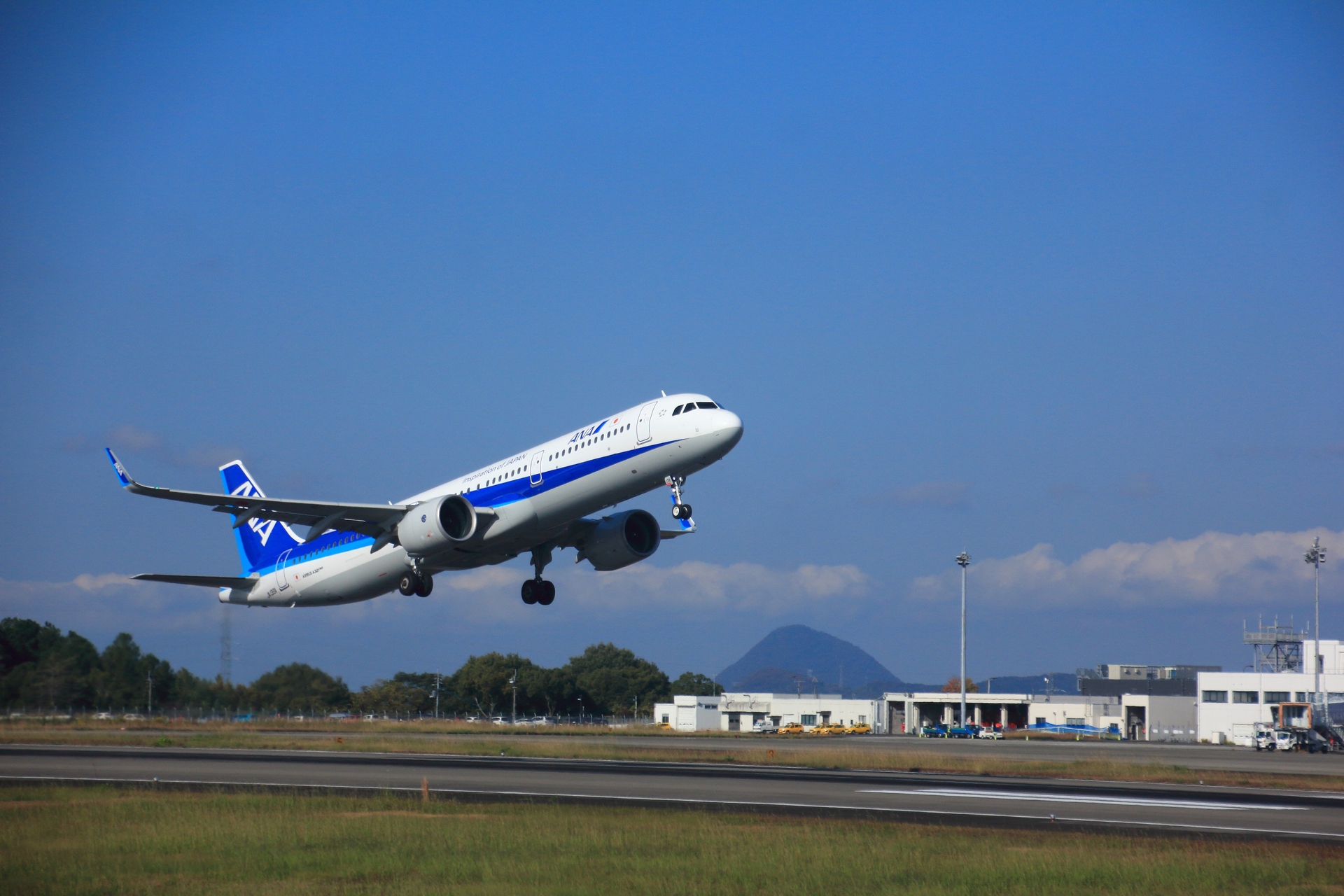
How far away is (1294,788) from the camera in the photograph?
127 ft

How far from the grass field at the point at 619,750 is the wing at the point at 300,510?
1047 cm

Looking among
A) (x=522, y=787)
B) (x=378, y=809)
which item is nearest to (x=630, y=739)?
(x=522, y=787)


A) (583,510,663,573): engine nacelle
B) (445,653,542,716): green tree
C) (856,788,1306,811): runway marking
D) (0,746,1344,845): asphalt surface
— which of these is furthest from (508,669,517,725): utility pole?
(856,788,1306,811): runway marking

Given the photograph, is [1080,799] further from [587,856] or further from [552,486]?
[552,486]

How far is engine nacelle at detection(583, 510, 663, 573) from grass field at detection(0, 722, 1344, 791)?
817 cm

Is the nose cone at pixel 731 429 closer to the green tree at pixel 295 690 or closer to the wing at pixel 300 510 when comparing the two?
the wing at pixel 300 510

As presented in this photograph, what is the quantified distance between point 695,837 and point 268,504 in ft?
88.2

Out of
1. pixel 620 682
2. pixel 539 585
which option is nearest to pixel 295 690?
pixel 539 585

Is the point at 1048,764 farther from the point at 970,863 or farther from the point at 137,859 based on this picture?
the point at 137,859

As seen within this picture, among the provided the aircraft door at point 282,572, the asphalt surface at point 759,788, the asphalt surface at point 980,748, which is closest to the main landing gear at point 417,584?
the asphalt surface at point 759,788

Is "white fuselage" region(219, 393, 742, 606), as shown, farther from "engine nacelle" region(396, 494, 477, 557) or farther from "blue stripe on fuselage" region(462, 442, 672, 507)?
"engine nacelle" region(396, 494, 477, 557)

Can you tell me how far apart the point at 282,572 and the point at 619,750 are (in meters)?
17.5

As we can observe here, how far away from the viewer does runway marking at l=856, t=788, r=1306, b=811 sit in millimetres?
30734

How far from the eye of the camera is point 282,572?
54312 mm
